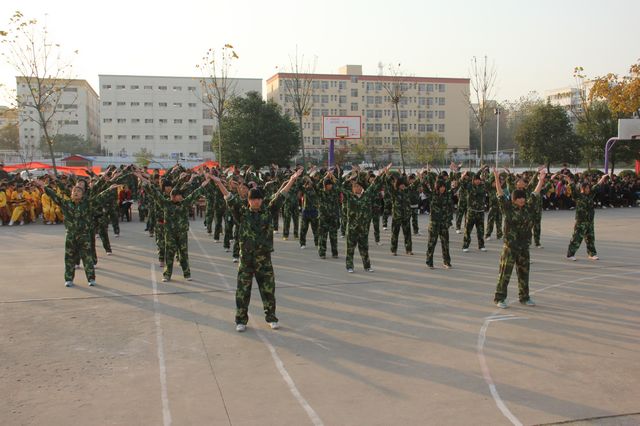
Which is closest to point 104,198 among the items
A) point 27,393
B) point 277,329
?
point 277,329

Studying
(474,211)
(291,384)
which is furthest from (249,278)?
(474,211)

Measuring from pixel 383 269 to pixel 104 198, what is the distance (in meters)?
5.53

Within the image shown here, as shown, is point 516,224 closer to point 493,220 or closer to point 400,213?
point 400,213

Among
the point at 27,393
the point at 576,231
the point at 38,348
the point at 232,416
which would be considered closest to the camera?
the point at 232,416

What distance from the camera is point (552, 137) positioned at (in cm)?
3697

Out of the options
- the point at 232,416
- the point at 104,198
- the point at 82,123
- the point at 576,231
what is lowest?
the point at 232,416

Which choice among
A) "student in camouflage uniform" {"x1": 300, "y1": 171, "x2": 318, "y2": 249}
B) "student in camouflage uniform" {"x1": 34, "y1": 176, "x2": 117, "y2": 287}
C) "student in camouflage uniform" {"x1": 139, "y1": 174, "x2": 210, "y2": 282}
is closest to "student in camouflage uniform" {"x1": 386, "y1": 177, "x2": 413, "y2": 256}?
"student in camouflage uniform" {"x1": 300, "y1": 171, "x2": 318, "y2": 249}

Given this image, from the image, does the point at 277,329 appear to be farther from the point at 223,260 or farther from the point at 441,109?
the point at 441,109

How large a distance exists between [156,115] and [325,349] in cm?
7812

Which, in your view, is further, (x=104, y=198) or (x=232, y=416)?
(x=104, y=198)

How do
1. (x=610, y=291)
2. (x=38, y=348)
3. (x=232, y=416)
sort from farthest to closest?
(x=610, y=291)
(x=38, y=348)
(x=232, y=416)

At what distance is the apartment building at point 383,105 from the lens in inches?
3209

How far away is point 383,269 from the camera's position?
1167 centimetres

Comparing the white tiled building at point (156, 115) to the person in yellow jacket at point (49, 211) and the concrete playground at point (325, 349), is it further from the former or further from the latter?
the concrete playground at point (325, 349)
